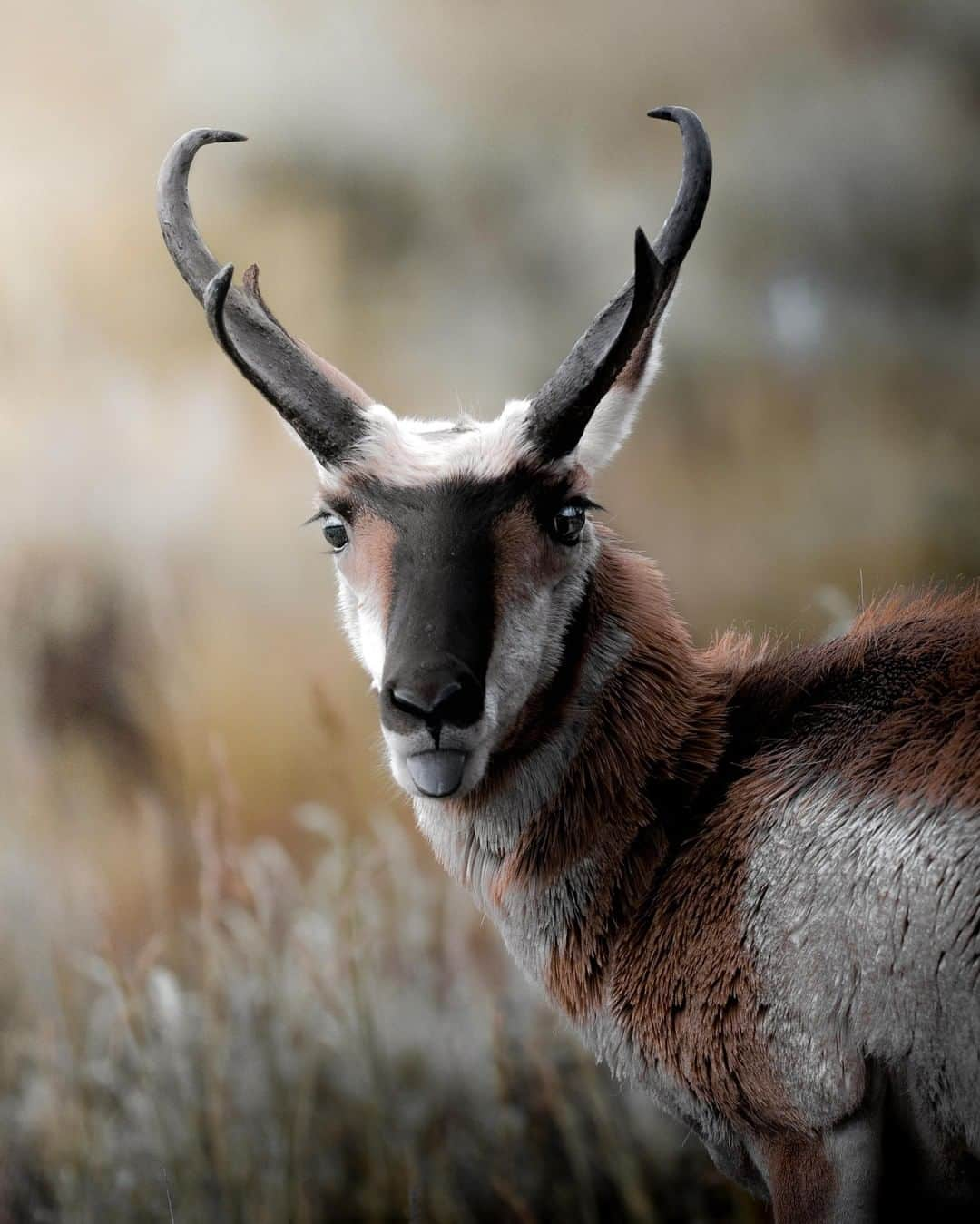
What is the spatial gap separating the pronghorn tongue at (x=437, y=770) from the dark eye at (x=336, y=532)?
0.57 meters

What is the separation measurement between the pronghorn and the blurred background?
1.52m

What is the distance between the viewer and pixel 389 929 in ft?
12.4

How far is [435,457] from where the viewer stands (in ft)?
7.79

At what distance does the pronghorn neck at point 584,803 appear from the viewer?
2.32 metres

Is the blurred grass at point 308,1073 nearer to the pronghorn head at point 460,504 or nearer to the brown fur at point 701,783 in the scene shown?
the brown fur at point 701,783

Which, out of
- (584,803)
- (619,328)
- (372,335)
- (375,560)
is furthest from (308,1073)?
(372,335)

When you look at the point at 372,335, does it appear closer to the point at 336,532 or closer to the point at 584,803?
the point at 336,532

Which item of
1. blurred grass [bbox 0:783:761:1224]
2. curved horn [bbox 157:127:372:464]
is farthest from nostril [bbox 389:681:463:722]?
blurred grass [bbox 0:783:761:1224]

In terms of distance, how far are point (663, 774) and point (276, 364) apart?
1.17 meters

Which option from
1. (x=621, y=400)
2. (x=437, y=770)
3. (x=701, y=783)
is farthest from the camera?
(x=621, y=400)

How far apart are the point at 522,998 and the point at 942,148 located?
10.9 ft

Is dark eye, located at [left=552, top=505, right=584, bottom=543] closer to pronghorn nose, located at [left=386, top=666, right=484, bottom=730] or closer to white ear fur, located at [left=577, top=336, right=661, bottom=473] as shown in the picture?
white ear fur, located at [left=577, top=336, right=661, bottom=473]

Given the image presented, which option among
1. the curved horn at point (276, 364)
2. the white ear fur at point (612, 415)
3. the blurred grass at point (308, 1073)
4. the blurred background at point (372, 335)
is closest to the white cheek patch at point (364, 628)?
the curved horn at point (276, 364)

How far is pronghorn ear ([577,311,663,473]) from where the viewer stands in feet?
8.19
